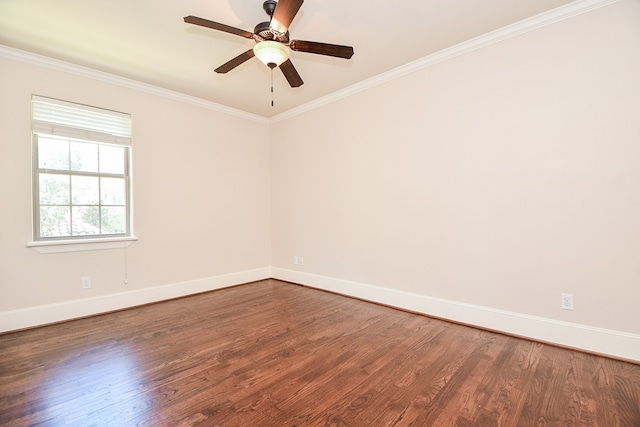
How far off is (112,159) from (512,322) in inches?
181

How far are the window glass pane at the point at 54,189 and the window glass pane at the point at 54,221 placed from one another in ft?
0.21

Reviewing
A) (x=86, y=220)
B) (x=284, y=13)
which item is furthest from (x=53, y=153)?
(x=284, y=13)

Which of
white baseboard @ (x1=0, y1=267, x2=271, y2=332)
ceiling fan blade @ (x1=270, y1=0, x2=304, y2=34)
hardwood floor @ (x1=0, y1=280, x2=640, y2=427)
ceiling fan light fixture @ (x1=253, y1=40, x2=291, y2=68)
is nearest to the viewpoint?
hardwood floor @ (x1=0, y1=280, x2=640, y2=427)

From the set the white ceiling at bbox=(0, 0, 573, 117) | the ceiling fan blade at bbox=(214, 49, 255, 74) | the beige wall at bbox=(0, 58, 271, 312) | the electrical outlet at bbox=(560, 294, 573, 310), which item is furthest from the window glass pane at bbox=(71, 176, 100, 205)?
the electrical outlet at bbox=(560, 294, 573, 310)

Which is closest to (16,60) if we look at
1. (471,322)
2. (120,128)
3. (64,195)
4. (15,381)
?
(120,128)

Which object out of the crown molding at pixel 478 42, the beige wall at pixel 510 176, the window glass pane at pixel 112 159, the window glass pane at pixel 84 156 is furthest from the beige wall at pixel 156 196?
the crown molding at pixel 478 42

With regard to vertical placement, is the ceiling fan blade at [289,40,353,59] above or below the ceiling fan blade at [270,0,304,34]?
below

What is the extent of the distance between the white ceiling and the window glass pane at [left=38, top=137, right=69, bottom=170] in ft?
2.81

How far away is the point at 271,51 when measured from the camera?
82.7 inches

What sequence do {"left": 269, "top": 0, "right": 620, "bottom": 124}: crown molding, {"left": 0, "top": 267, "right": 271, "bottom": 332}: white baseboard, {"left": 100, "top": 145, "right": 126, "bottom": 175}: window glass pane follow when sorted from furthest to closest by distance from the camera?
{"left": 100, "top": 145, "right": 126, "bottom": 175}: window glass pane, {"left": 0, "top": 267, "right": 271, "bottom": 332}: white baseboard, {"left": 269, "top": 0, "right": 620, "bottom": 124}: crown molding

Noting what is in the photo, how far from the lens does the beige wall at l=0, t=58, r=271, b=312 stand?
2842 mm

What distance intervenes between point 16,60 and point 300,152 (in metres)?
3.20

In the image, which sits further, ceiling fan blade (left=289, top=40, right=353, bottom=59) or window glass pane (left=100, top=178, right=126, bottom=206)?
window glass pane (left=100, top=178, right=126, bottom=206)

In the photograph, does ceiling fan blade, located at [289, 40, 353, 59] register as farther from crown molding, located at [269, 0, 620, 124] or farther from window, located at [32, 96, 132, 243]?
window, located at [32, 96, 132, 243]
